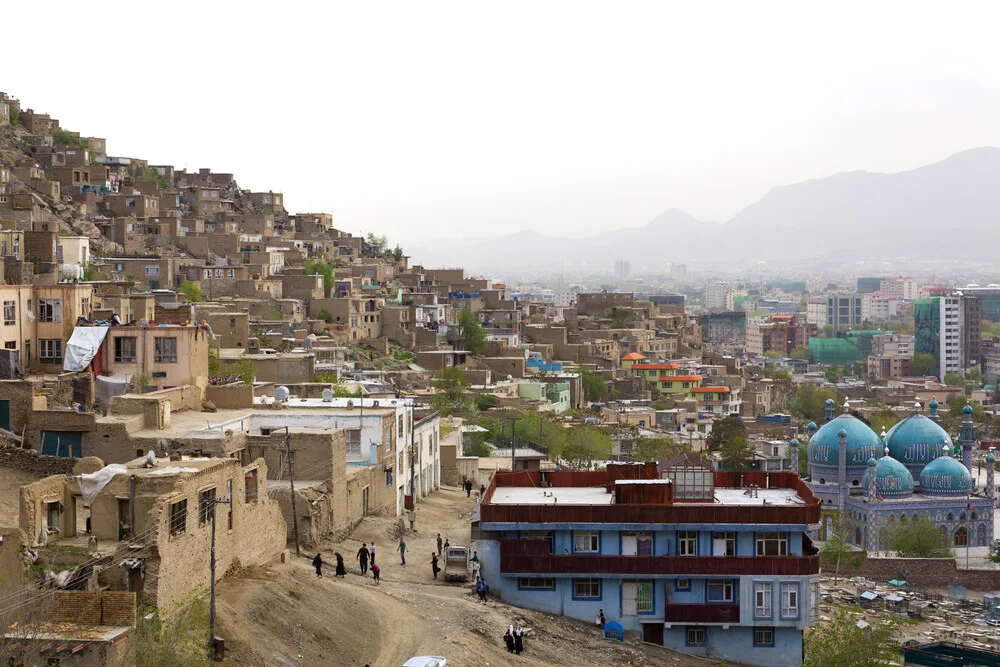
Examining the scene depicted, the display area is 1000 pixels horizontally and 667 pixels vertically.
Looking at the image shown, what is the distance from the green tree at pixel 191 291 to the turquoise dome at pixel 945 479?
2417cm

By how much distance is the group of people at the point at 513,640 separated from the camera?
21719mm

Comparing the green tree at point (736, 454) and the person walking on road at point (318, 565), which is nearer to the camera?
the person walking on road at point (318, 565)

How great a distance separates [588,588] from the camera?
83.4ft

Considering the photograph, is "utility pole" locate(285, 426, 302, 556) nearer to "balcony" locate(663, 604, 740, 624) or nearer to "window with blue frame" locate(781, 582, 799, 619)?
"balcony" locate(663, 604, 740, 624)

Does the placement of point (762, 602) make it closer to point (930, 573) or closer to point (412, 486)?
point (412, 486)

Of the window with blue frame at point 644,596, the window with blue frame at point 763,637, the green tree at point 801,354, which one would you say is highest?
the green tree at point 801,354

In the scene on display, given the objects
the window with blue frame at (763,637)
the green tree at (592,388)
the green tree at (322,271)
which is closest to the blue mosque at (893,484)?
the window with blue frame at (763,637)

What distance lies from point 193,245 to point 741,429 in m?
23.5

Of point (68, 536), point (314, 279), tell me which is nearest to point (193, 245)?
point (314, 279)

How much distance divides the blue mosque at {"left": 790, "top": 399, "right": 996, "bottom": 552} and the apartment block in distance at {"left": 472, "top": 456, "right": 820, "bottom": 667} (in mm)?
16279

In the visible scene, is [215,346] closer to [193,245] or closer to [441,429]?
[441,429]

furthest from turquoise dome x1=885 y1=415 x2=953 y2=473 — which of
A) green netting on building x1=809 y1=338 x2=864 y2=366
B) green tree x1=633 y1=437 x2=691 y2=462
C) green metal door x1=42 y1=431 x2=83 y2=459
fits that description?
green netting on building x1=809 y1=338 x2=864 y2=366

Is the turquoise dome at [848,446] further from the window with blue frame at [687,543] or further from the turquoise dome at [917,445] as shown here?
the window with blue frame at [687,543]

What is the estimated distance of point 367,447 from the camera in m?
29.5
